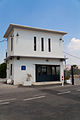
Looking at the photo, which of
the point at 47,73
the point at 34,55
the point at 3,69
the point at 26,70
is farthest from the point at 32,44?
the point at 3,69

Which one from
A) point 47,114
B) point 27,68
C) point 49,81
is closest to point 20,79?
point 27,68

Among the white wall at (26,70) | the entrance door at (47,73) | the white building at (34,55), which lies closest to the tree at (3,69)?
the white building at (34,55)

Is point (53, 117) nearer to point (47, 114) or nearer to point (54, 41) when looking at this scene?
point (47, 114)

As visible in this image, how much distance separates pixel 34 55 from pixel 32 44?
1521 mm

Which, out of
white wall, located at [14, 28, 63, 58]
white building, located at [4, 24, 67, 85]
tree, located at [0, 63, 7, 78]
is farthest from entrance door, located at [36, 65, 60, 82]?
tree, located at [0, 63, 7, 78]

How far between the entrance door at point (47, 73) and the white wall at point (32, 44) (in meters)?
1.75

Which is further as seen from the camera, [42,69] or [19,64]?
[42,69]

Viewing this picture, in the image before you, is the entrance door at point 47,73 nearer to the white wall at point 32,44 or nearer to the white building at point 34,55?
the white building at point 34,55

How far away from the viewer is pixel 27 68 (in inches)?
727

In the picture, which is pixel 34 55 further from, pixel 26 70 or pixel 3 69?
pixel 3 69

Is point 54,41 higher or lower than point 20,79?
higher

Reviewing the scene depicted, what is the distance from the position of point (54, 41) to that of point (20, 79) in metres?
7.49

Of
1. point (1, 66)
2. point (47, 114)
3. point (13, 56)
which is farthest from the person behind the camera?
point (1, 66)

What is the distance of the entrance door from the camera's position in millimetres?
19578
